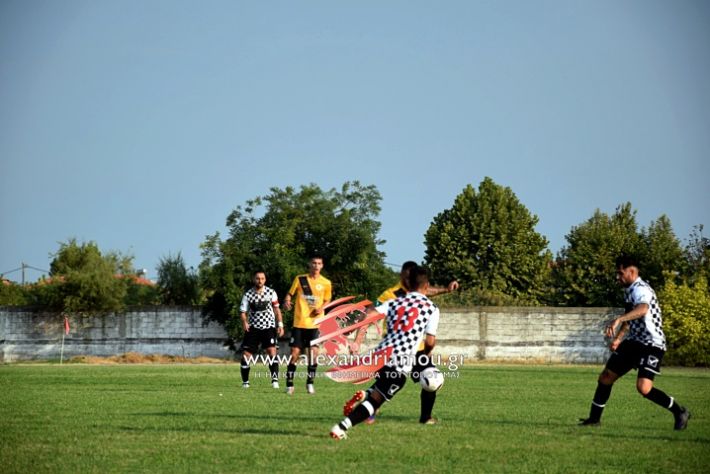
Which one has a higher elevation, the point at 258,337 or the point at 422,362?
the point at 258,337

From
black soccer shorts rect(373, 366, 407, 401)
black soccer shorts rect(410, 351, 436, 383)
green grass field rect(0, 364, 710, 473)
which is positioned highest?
black soccer shorts rect(410, 351, 436, 383)

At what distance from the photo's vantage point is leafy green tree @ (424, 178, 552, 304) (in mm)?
58969

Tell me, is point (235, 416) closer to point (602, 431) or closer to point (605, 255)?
point (602, 431)

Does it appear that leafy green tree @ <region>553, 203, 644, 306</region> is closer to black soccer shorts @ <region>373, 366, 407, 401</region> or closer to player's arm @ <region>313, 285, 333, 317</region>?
player's arm @ <region>313, 285, 333, 317</region>

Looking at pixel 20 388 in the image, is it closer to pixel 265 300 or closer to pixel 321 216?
pixel 265 300

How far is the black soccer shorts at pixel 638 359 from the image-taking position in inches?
465

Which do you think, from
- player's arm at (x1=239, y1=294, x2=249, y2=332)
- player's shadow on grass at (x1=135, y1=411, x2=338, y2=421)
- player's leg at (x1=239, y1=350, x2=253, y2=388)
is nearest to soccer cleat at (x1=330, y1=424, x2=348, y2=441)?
player's shadow on grass at (x1=135, y1=411, x2=338, y2=421)

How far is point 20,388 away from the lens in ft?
62.2

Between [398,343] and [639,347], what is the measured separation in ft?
11.3

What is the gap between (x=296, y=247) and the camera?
140 ft

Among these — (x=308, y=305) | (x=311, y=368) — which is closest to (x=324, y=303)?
(x=308, y=305)

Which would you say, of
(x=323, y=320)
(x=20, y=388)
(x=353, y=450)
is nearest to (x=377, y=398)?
(x=353, y=450)

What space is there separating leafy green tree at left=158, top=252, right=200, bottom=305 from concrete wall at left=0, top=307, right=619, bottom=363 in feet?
22.8

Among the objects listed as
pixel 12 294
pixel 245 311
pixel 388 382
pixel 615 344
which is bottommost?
pixel 388 382
